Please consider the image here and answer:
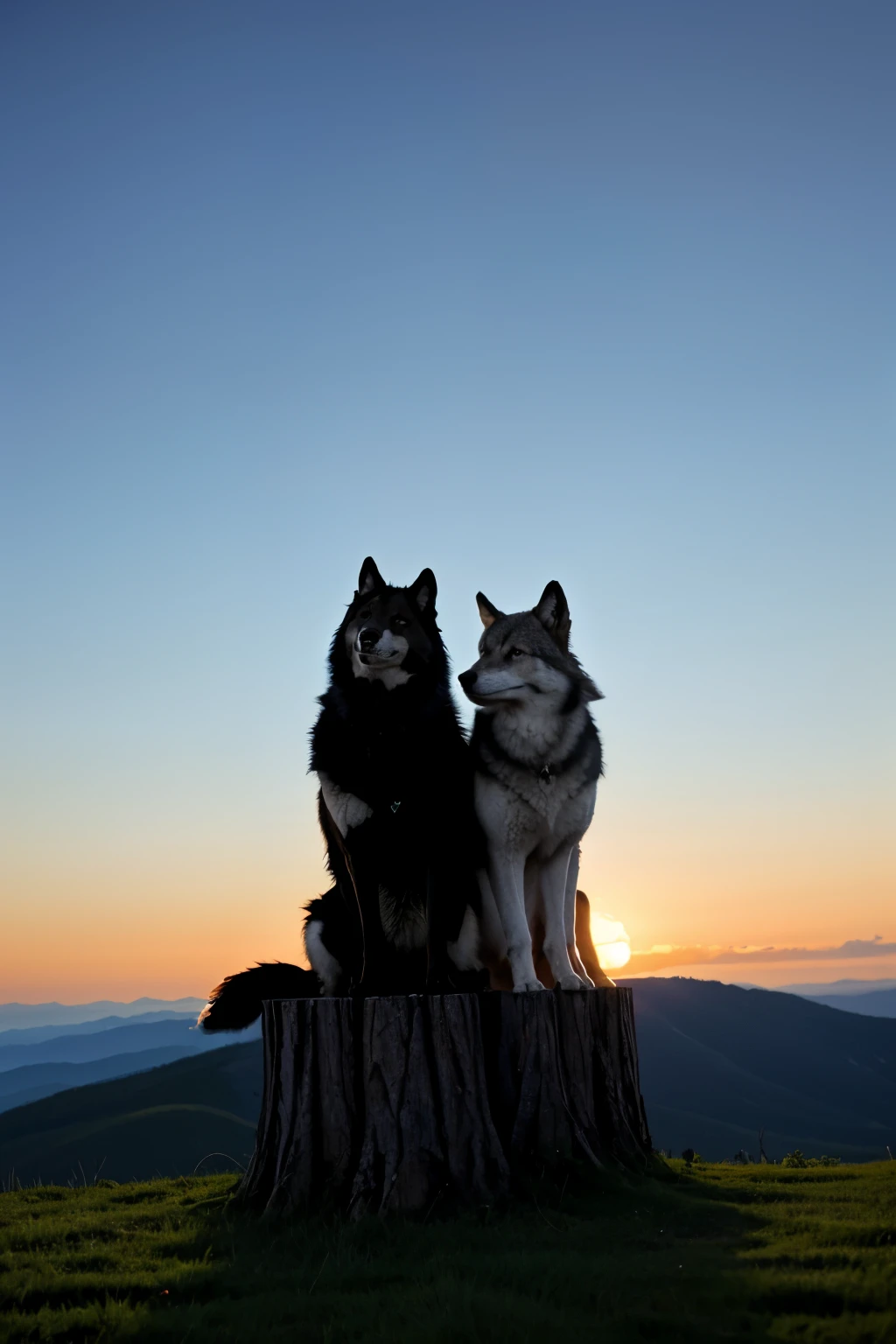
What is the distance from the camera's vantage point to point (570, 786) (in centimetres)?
641

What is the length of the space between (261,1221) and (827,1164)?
505cm

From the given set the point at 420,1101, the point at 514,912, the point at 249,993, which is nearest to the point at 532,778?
the point at 514,912

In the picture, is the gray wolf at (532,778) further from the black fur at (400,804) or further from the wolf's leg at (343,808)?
the wolf's leg at (343,808)

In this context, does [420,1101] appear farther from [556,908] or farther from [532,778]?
A: [532,778]

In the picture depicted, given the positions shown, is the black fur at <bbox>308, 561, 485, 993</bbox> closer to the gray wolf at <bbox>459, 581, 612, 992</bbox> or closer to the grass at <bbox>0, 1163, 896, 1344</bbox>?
the gray wolf at <bbox>459, 581, 612, 992</bbox>

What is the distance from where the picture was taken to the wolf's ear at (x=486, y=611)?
7.06 metres

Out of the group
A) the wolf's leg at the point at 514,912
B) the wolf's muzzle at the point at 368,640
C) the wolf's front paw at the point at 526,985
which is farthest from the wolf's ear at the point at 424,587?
the wolf's front paw at the point at 526,985

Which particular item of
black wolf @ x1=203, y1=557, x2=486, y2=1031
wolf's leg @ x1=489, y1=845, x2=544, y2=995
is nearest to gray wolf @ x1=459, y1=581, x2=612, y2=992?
wolf's leg @ x1=489, y1=845, x2=544, y2=995

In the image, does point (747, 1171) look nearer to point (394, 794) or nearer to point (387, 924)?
point (387, 924)

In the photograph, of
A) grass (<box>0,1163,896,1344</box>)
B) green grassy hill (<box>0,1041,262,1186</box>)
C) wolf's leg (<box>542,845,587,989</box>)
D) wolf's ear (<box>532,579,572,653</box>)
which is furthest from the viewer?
green grassy hill (<box>0,1041,262,1186</box>)

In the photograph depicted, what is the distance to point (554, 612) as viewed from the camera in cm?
679

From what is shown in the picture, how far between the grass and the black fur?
1.41 m

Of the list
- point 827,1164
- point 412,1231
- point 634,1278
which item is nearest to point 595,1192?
point 412,1231

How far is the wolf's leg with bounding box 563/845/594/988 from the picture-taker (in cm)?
670
